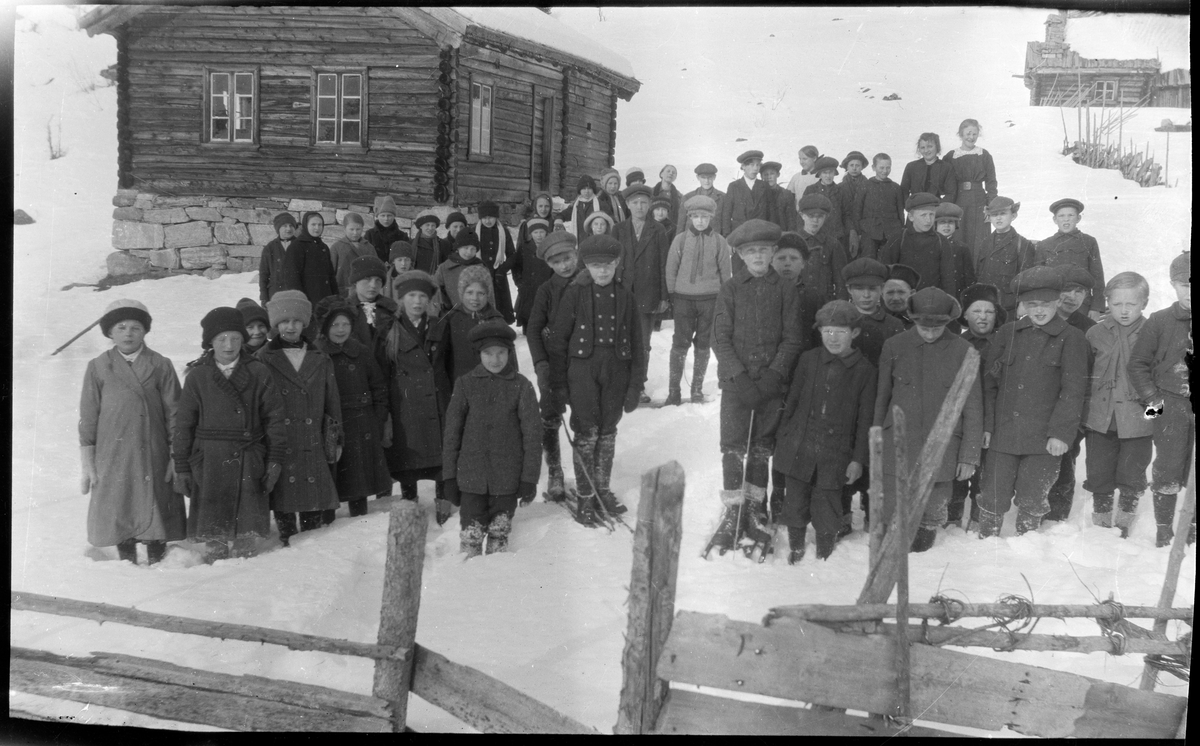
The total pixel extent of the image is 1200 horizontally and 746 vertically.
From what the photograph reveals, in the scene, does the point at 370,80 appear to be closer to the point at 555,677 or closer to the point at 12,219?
the point at 12,219

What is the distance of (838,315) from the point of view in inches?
159

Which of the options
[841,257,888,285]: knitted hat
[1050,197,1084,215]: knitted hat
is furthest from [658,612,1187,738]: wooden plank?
[1050,197,1084,215]: knitted hat

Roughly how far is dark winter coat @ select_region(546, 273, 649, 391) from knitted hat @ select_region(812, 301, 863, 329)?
0.99 metres

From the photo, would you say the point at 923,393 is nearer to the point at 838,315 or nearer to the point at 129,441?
the point at 838,315

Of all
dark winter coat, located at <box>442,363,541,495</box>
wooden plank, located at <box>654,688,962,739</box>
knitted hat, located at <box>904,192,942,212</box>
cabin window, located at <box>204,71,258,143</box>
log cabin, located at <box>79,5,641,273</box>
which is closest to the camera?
wooden plank, located at <box>654,688,962,739</box>

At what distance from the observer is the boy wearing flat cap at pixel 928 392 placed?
4.04 m

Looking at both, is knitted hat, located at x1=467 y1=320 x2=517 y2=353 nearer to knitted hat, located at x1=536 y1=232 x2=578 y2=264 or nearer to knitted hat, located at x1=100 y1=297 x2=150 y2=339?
knitted hat, located at x1=536 y1=232 x2=578 y2=264

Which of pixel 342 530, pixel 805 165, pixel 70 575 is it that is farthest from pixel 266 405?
pixel 805 165

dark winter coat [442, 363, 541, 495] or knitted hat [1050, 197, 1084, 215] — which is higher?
knitted hat [1050, 197, 1084, 215]

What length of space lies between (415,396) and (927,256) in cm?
296

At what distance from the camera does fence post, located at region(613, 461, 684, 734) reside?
8.48ft

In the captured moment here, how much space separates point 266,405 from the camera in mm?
4188

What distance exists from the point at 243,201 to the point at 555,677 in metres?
4.19

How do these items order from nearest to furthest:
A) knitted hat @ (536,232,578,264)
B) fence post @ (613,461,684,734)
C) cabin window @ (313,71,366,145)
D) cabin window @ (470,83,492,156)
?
1. fence post @ (613,461,684,734)
2. knitted hat @ (536,232,578,264)
3. cabin window @ (313,71,366,145)
4. cabin window @ (470,83,492,156)
